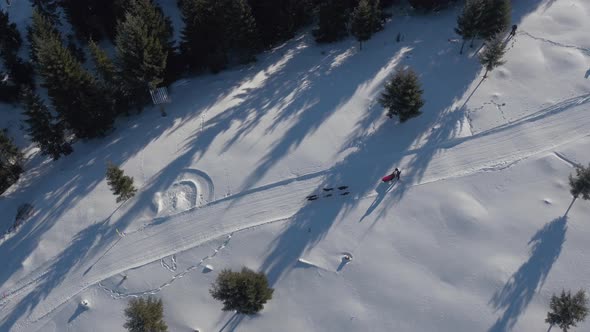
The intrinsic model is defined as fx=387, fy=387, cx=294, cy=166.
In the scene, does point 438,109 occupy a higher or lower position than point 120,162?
lower

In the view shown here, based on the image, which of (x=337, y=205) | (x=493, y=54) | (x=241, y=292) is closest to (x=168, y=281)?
(x=241, y=292)

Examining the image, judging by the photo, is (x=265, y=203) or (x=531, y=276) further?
(x=265, y=203)

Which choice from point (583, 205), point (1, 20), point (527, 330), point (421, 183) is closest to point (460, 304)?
point (527, 330)

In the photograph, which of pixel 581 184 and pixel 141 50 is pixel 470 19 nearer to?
pixel 581 184

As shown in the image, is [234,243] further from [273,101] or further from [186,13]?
[186,13]

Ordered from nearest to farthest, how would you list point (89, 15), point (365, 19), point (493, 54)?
point (493, 54) → point (365, 19) → point (89, 15)
